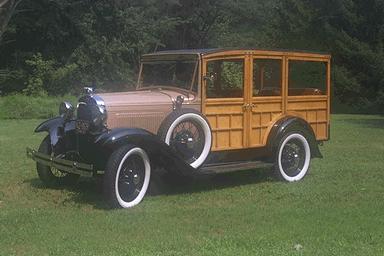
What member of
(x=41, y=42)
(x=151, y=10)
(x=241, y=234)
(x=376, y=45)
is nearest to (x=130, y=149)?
(x=241, y=234)

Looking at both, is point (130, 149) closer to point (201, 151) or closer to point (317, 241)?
point (201, 151)

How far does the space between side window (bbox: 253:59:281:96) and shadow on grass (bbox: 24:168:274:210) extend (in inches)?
54.7

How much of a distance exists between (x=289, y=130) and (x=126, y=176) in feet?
9.47

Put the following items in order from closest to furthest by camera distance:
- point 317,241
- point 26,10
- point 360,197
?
point 317,241 < point 360,197 < point 26,10

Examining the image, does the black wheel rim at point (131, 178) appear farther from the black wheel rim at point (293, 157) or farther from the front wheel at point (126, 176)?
the black wheel rim at point (293, 157)

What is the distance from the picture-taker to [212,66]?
852 centimetres

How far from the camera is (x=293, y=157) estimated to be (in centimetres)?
897

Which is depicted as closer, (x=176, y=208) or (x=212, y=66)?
(x=176, y=208)

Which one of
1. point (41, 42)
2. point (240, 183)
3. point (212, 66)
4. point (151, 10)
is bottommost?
point (240, 183)

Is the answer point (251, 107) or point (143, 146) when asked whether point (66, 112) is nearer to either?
point (143, 146)

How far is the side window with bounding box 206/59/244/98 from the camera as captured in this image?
8.46 m

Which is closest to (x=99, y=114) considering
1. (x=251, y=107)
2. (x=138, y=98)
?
Result: (x=138, y=98)

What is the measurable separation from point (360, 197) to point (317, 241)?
2354 mm

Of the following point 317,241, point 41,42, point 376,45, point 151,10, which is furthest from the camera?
point 151,10
